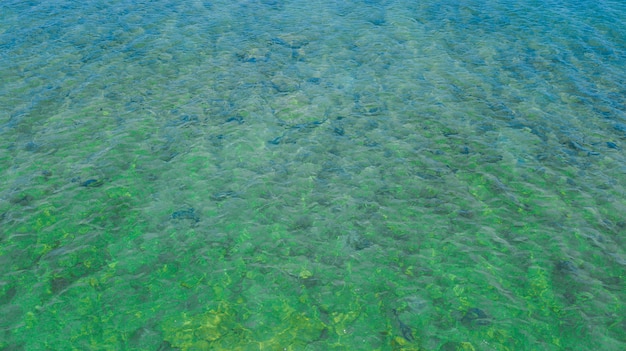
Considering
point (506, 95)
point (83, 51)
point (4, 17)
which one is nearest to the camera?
point (506, 95)

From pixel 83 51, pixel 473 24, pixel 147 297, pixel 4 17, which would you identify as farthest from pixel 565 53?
pixel 4 17

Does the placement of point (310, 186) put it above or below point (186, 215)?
above

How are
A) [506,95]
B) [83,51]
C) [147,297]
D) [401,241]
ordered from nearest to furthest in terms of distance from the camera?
[147,297], [401,241], [506,95], [83,51]

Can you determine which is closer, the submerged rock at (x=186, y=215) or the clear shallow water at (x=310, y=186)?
the clear shallow water at (x=310, y=186)

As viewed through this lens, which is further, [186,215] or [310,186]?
[310,186]

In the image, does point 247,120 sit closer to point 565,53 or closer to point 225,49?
point 225,49

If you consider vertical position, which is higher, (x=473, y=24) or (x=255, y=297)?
(x=473, y=24)

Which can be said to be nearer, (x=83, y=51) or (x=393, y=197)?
(x=393, y=197)

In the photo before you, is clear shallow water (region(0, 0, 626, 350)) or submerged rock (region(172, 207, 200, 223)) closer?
clear shallow water (region(0, 0, 626, 350))
